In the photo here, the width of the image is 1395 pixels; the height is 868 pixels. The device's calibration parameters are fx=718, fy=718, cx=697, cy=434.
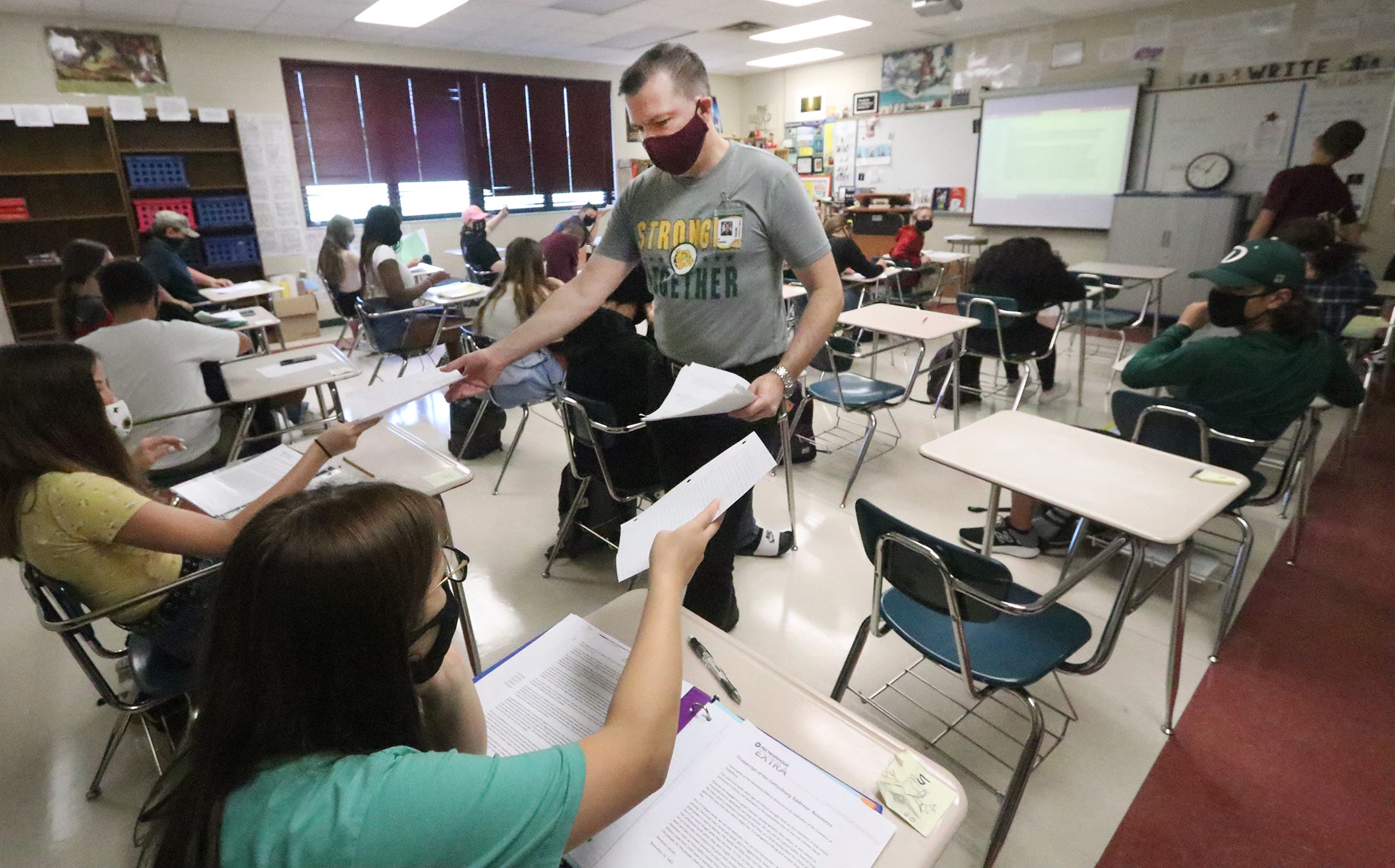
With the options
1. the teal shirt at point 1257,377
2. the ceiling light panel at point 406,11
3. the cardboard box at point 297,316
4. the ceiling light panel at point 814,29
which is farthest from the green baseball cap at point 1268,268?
the cardboard box at point 297,316

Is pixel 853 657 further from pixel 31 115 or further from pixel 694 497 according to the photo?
pixel 31 115

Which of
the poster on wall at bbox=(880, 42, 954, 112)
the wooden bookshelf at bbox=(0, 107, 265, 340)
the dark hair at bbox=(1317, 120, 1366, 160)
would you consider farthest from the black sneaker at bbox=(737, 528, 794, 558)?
the poster on wall at bbox=(880, 42, 954, 112)

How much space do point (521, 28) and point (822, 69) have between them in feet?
13.0

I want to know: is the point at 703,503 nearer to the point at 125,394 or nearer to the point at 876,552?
the point at 876,552

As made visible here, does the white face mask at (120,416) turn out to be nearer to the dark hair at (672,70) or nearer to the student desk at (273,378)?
the student desk at (273,378)

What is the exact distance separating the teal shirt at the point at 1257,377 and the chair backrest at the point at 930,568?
133 centimetres

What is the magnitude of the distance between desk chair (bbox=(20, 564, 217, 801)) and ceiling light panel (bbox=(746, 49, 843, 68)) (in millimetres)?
8058

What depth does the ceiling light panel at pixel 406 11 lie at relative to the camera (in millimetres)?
5312

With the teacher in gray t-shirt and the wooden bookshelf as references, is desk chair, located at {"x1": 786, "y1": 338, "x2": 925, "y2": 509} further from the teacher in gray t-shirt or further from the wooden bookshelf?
the wooden bookshelf

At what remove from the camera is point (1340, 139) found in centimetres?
378

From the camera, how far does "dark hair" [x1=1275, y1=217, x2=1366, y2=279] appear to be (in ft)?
10.2

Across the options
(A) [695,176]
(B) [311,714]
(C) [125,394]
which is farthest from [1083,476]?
(C) [125,394]

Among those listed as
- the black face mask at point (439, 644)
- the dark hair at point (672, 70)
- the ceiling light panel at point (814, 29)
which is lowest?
the black face mask at point (439, 644)

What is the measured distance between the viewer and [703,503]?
0.94 m
